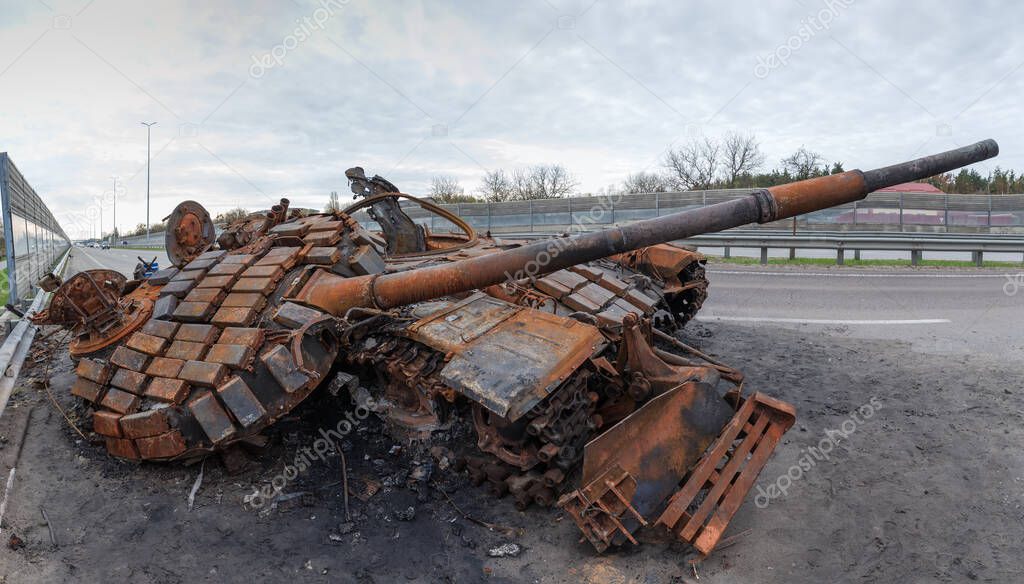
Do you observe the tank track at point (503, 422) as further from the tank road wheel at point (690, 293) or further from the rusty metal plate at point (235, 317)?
the tank road wheel at point (690, 293)

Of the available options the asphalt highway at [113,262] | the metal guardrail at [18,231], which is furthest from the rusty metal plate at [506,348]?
the asphalt highway at [113,262]

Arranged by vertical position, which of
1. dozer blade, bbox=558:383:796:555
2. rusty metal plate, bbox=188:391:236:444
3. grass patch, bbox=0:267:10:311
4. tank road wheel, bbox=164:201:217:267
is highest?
tank road wheel, bbox=164:201:217:267

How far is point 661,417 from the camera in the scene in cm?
375

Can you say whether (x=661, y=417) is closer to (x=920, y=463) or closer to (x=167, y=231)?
(x=920, y=463)

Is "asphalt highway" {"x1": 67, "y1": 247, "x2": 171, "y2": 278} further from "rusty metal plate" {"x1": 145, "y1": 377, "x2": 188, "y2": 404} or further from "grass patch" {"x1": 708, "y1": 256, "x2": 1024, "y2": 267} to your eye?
"grass patch" {"x1": 708, "y1": 256, "x2": 1024, "y2": 267}

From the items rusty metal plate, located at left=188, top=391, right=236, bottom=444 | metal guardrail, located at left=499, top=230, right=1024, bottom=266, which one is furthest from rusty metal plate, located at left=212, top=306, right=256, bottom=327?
metal guardrail, located at left=499, top=230, right=1024, bottom=266

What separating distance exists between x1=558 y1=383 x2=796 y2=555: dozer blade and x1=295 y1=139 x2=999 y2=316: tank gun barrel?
3.34 ft

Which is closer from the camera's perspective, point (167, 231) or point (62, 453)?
point (62, 453)

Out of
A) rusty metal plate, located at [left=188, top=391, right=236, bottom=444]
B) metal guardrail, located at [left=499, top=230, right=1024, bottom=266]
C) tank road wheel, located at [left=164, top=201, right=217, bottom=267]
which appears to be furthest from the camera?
metal guardrail, located at [left=499, top=230, right=1024, bottom=266]

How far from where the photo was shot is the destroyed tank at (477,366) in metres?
3.54

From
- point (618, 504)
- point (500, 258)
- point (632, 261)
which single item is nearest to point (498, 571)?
point (618, 504)

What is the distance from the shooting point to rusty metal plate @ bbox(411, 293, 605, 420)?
3.48 meters

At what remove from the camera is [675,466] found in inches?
145

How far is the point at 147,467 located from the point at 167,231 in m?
2.89
